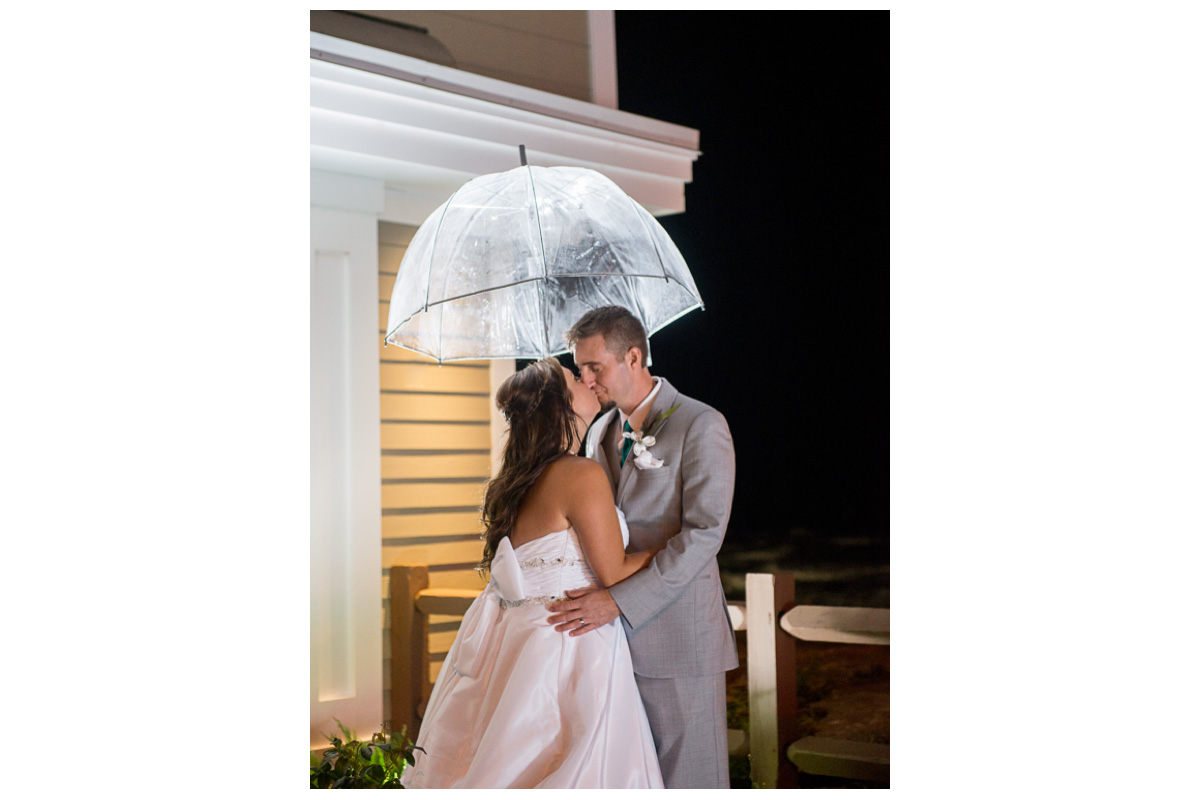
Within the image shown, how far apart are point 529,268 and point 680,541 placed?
1.04 metres

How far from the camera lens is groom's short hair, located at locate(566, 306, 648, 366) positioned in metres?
3.21

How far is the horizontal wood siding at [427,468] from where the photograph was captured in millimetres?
3645

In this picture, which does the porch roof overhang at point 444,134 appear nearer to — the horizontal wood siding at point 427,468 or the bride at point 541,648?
the horizontal wood siding at point 427,468

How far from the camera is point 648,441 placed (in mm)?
3170

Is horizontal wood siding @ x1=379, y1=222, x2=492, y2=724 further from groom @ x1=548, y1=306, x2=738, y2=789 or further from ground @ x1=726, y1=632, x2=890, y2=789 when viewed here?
ground @ x1=726, y1=632, x2=890, y2=789

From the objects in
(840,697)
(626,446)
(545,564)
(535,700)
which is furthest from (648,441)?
(840,697)

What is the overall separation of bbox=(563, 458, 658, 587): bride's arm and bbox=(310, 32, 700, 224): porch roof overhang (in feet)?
4.46

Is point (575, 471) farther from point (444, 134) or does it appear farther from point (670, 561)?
point (444, 134)
